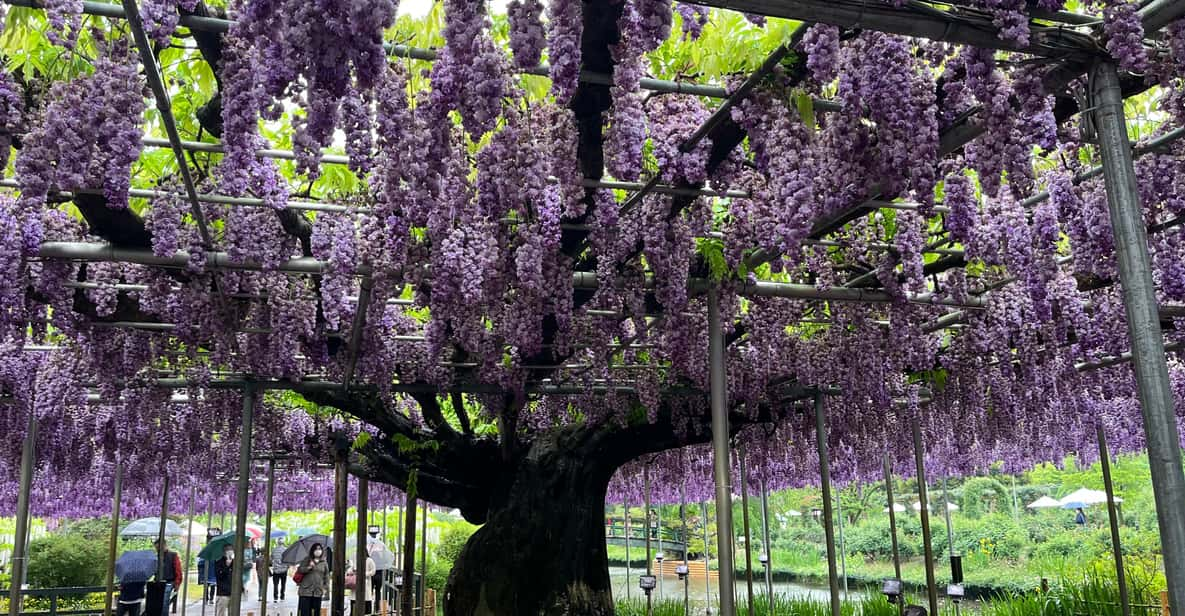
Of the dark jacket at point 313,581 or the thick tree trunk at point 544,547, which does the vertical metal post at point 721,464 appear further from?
the dark jacket at point 313,581

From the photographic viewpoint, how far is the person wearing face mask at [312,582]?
35.3ft

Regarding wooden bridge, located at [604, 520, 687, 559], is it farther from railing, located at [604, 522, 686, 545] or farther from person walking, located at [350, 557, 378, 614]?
person walking, located at [350, 557, 378, 614]

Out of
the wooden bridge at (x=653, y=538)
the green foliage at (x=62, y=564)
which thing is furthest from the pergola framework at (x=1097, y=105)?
the wooden bridge at (x=653, y=538)

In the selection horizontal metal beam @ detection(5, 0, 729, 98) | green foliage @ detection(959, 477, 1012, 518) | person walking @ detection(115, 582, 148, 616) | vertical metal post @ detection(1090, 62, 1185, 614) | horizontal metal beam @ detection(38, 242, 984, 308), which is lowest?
person walking @ detection(115, 582, 148, 616)

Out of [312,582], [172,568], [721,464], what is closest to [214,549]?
[172,568]

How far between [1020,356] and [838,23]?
19.1 ft

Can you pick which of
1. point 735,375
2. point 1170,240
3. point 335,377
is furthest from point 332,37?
point 735,375

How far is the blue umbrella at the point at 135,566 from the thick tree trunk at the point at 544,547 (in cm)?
588

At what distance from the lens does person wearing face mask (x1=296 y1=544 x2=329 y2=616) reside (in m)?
10.8

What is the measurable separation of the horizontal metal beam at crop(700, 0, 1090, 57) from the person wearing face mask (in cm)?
994

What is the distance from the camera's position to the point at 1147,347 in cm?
235

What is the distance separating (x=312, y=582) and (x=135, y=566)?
323cm

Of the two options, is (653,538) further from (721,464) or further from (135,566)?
(721,464)

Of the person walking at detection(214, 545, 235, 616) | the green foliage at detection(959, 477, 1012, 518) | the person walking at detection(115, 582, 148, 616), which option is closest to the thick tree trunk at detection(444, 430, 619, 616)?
the person walking at detection(115, 582, 148, 616)
